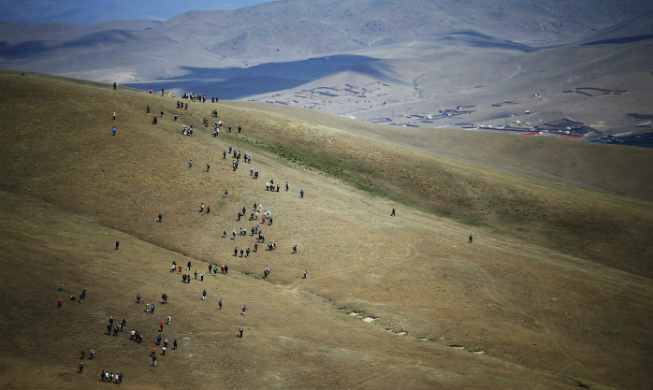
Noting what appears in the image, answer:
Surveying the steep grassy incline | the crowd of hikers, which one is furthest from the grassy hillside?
the crowd of hikers

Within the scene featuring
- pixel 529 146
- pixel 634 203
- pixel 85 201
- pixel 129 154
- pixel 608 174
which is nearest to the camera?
pixel 85 201

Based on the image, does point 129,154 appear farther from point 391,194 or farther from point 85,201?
point 391,194

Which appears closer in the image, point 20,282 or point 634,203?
point 20,282

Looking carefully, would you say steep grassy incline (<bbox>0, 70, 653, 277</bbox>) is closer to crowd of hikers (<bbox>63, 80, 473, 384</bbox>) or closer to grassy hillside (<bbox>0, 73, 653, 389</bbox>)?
grassy hillside (<bbox>0, 73, 653, 389</bbox>)

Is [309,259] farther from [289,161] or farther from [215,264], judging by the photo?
[289,161]

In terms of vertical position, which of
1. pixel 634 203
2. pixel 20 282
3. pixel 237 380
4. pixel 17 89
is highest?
pixel 17 89

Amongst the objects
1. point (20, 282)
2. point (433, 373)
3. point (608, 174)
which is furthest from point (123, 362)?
point (608, 174)

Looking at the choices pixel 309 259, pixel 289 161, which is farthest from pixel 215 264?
pixel 289 161

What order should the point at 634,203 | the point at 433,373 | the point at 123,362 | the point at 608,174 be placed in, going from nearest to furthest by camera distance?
the point at 123,362
the point at 433,373
the point at 634,203
the point at 608,174

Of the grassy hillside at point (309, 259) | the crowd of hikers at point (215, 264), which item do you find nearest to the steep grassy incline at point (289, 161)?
the grassy hillside at point (309, 259)
